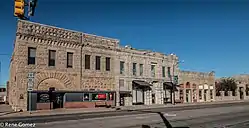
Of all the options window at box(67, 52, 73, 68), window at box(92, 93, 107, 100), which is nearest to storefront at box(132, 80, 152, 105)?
window at box(92, 93, 107, 100)

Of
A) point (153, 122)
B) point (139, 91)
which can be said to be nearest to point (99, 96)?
point (139, 91)

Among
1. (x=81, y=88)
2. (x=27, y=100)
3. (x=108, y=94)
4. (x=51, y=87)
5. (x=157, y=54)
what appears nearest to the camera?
(x=27, y=100)

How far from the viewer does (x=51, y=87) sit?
31688 mm

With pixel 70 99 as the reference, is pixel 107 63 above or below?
above

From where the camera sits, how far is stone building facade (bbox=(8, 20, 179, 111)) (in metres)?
30.1

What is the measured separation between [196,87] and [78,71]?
2881cm

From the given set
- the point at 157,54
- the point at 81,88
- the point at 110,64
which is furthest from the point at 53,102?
the point at 157,54

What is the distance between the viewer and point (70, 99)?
33.0 metres

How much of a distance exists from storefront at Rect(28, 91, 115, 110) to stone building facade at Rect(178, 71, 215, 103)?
60.5 feet

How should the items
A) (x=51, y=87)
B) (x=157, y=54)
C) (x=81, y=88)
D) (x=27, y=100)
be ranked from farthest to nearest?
(x=157, y=54)
(x=81, y=88)
(x=51, y=87)
(x=27, y=100)

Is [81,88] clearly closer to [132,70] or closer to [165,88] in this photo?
[132,70]

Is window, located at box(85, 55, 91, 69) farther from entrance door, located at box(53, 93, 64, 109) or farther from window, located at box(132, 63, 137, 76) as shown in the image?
window, located at box(132, 63, 137, 76)

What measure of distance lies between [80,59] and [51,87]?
19.0ft

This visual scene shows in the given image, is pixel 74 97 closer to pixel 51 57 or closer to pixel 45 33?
pixel 51 57
